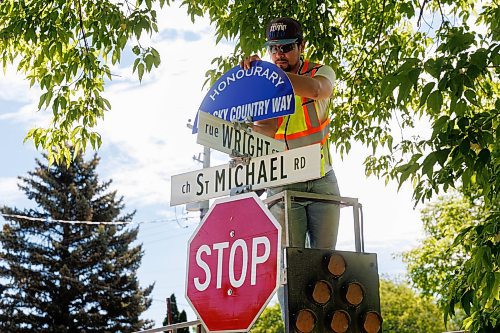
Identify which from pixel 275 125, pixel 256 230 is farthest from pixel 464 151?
pixel 256 230

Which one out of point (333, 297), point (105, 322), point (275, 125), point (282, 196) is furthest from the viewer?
point (105, 322)

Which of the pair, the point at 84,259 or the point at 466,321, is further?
the point at 84,259

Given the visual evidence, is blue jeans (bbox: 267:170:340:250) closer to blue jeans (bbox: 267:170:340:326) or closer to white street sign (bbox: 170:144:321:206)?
blue jeans (bbox: 267:170:340:326)

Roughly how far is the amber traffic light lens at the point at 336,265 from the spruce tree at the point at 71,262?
38594 millimetres

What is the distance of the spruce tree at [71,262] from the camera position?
42406mm

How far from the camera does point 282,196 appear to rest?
4.54 meters

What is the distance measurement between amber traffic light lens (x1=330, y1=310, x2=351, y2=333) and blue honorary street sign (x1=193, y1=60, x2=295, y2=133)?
1.15 metres

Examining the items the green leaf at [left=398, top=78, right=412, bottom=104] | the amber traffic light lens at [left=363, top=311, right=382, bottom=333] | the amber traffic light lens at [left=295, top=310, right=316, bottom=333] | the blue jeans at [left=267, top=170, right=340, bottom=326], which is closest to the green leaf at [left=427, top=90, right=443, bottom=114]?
the green leaf at [left=398, top=78, right=412, bottom=104]

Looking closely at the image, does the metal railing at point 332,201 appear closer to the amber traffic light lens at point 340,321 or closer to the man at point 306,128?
the man at point 306,128

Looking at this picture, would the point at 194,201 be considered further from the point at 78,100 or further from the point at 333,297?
the point at 78,100

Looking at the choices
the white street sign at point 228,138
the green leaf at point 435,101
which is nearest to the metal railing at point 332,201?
the white street sign at point 228,138

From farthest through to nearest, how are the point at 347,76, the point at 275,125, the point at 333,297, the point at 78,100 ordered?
1. the point at 347,76
2. the point at 78,100
3. the point at 275,125
4. the point at 333,297

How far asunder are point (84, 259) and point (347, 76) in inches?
1401

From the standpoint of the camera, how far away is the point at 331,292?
13.2ft
